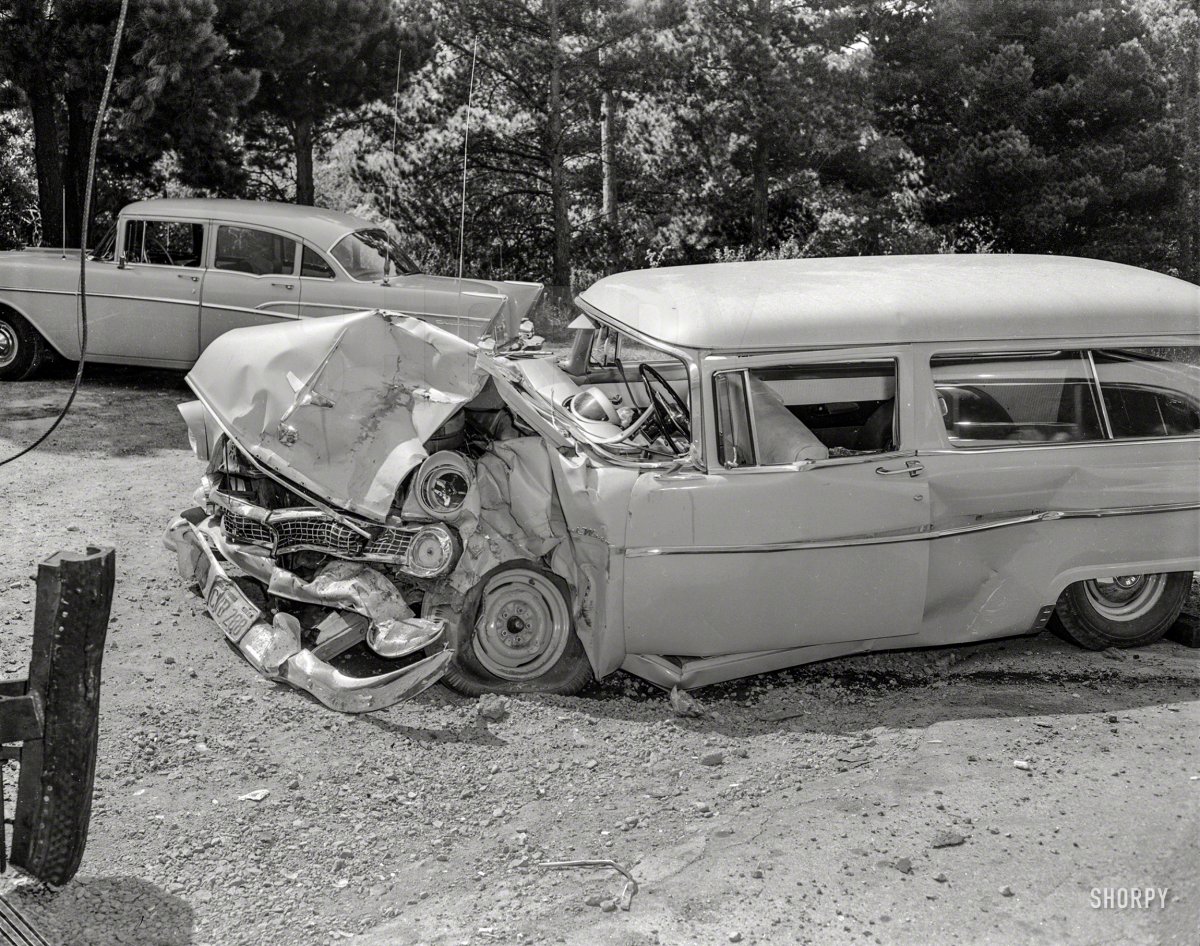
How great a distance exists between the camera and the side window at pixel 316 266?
1063cm

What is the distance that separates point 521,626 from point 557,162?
44.5ft

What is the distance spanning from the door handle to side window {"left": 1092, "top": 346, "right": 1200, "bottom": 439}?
3.32 ft

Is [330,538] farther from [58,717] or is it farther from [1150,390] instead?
[1150,390]

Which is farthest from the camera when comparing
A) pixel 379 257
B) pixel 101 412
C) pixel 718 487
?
pixel 379 257

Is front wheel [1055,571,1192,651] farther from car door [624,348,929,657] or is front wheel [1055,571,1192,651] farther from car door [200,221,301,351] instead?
car door [200,221,301,351]

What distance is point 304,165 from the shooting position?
54.5 ft

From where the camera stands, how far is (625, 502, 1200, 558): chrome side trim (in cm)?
517

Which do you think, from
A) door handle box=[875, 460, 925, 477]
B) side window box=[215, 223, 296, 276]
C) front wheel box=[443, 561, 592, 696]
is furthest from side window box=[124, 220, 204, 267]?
door handle box=[875, 460, 925, 477]

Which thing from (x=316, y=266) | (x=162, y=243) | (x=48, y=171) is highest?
(x=48, y=171)

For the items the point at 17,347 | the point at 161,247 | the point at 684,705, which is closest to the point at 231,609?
the point at 684,705

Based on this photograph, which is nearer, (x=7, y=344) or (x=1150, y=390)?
(x=1150, y=390)

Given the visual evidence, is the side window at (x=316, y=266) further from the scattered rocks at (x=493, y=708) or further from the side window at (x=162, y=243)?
the scattered rocks at (x=493, y=708)

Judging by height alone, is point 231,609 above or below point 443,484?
below

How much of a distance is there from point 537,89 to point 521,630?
45.6 ft
